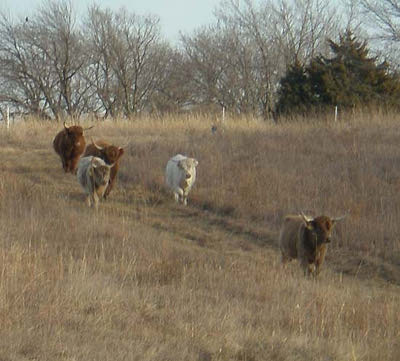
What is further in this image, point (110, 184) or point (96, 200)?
point (110, 184)

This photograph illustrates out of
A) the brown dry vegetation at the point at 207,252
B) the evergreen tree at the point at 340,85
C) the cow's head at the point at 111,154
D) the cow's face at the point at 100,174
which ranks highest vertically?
the evergreen tree at the point at 340,85

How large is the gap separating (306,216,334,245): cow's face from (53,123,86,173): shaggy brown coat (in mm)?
8945

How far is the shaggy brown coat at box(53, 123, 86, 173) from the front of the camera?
1923cm

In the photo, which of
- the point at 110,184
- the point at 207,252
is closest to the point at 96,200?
the point at 110,184

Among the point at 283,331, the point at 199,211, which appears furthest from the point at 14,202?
the point at 283,331

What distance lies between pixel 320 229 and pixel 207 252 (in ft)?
6.87

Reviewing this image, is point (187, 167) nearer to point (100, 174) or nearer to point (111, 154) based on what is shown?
point (111, 154)

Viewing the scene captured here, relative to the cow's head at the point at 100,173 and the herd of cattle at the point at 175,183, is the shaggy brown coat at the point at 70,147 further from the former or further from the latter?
the cow's head at the point at 100,173

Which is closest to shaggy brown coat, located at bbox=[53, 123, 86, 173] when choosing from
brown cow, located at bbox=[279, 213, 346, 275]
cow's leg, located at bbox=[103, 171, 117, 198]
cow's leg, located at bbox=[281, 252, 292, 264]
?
cow's leg, located at bbox=[103, 171, 117, 198]

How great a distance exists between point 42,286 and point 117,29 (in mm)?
44900

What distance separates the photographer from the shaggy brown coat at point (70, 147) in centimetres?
1923

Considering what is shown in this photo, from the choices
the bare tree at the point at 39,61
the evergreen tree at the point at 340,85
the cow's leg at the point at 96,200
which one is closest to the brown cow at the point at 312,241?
the cow's leg at the point at 96,200

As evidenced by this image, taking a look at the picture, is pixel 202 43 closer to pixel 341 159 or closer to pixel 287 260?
pixel 341 159

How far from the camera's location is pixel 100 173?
15.8 metres
